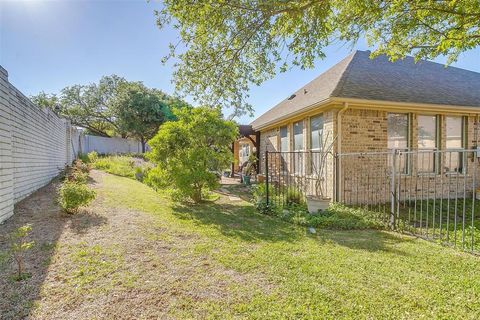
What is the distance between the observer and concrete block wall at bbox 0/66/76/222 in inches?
194

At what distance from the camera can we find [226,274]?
3357 mm

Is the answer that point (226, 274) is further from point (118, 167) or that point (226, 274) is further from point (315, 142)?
point (118, 167)

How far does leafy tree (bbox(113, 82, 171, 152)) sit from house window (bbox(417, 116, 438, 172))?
22502 mm

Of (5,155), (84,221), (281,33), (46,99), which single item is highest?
(46,99)

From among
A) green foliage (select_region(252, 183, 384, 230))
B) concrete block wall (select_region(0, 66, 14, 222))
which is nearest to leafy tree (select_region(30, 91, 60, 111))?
concrete block wall (select_region(0, 66, 14, 222))

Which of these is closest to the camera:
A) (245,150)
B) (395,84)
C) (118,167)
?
(395,84)

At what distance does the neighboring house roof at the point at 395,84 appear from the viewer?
800 cm

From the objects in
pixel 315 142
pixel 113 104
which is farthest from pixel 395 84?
pixel 113 104

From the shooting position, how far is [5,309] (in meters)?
2.49

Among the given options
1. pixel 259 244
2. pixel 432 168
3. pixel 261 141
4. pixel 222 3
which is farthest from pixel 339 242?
pixel 261 141

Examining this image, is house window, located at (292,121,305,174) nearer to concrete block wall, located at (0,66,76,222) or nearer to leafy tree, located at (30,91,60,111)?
concrete block wall, located at (0,66,76,222)

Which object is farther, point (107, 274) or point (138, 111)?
point (138, 111)

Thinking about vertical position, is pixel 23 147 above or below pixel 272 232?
above

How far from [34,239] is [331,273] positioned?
4.42 meters
